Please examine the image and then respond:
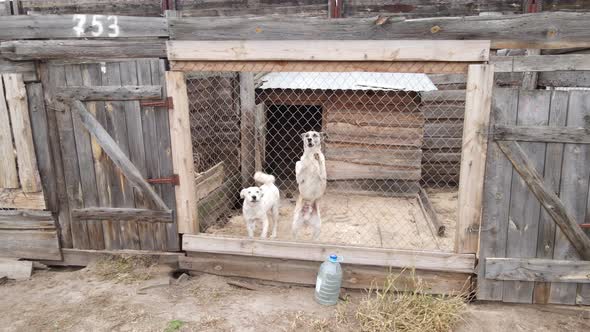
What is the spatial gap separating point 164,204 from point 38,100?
185 cm

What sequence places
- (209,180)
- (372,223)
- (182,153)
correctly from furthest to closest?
(372,223), (209,180), (182,153)

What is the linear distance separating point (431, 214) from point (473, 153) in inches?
134

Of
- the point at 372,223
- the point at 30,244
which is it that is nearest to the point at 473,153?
the point at 372,223

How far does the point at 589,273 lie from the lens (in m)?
3.85

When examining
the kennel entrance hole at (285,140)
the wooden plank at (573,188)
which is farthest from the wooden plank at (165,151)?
the kennel entrance hole at (285,140)

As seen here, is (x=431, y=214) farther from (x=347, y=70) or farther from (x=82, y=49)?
(x=82, y=49)

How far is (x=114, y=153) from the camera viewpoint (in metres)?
4.46

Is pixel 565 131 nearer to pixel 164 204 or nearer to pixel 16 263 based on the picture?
pixel 164 204

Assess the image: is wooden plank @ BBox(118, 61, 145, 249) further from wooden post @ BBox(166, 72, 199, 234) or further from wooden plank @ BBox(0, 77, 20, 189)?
wooden plank @ BBox(0, 77, 20, 189)

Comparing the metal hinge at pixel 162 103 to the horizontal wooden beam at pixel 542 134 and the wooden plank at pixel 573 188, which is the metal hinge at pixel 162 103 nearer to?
the horizontal wooden beam at pixel 542 134

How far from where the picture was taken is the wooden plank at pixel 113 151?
4.43 metres

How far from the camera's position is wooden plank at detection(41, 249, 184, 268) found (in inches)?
188

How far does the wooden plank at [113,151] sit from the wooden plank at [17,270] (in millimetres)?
1841

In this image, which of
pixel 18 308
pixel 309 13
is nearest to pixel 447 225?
pixel 309 13
